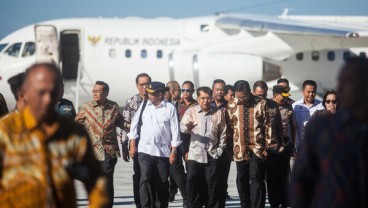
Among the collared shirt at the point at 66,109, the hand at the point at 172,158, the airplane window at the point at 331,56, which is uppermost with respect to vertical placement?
the airplane window at the point at 331,56

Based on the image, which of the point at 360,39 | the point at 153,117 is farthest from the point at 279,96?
the point at 360,39

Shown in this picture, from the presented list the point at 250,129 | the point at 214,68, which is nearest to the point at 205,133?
the point at 250,129

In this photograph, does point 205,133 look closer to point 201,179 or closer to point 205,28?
point 201,179

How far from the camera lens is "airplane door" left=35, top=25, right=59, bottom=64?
22.5 meters

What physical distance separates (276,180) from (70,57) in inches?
549

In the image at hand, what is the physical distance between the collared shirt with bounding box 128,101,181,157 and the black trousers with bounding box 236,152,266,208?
0.96 metres

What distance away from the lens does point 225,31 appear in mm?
24000

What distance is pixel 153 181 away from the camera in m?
10.1

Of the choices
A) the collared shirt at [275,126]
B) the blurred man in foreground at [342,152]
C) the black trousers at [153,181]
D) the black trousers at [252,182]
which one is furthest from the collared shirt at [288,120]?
the blurred man in foreground at [342,152]

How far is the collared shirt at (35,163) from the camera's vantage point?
3.89 metres

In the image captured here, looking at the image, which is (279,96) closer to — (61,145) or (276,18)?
(61,145)

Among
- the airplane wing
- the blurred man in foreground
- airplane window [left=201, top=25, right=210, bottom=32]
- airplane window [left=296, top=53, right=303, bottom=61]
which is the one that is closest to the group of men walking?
the blurred man in foreground

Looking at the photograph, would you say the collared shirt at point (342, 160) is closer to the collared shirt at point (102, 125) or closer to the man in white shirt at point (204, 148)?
the collared shirt at point (102, 125)

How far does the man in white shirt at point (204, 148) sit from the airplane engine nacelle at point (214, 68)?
11.5 m
